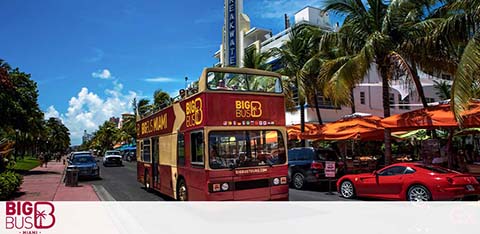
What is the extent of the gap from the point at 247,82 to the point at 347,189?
5.79 meters

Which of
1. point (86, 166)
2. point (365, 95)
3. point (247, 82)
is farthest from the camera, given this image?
point (365, 95)

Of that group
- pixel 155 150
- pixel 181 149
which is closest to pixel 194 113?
pixel 181 149

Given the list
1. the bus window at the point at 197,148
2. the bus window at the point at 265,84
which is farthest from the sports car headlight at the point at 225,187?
the bus window at the point at 265,84

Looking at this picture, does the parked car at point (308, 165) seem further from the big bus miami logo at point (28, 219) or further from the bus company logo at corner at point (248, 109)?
the big bus miami logo at point (28, 219)

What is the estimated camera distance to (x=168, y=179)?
1209 cm

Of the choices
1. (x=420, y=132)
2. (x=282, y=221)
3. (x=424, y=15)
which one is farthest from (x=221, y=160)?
(x=420, y=132)

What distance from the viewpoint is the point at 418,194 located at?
10.7 meters

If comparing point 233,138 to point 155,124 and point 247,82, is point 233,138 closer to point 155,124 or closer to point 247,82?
point 247,82

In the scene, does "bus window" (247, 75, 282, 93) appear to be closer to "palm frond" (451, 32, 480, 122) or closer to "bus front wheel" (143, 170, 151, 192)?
"palm frond" (451, 32, 480, 122)

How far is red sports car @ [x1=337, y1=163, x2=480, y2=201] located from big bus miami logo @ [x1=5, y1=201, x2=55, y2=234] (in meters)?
8.93

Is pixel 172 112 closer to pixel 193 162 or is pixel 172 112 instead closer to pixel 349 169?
pixel 193 162

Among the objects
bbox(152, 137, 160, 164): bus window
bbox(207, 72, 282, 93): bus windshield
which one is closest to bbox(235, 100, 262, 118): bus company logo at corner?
bbox(207, 72, 282, 93): bus windshield

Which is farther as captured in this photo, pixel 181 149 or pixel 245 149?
pixel 181 149

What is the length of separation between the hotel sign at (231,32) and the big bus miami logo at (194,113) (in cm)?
2540
